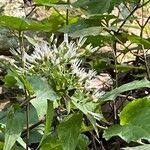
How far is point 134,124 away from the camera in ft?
4.50

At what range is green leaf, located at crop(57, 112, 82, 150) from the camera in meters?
1.36

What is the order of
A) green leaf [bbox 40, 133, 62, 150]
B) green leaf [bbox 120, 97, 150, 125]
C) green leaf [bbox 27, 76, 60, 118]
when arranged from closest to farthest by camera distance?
green leaf [bbox 27, 76, 60, 118] < green leaf [bbox 120, 97, 150, 125] < green leaf [bbox 40, 133, 62, 150]

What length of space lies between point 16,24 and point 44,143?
36 centimetres

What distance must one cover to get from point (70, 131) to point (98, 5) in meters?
0.43

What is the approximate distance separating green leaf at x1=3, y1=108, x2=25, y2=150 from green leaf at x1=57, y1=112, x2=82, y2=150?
110 millimetres

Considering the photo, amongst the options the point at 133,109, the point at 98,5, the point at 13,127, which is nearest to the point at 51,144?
the point at 13,127

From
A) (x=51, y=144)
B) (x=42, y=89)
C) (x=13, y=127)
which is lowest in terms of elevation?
(x=51, y=144)

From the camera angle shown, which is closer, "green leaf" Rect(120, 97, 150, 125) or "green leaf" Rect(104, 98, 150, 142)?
"green leaf" Rect(104, 98, 150, 142)

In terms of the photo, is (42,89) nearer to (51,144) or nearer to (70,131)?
(70,131)

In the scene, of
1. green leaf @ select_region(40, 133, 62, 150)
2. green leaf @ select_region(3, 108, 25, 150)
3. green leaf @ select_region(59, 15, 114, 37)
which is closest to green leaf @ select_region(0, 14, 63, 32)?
green leaf @ select_region(59, 15, 114, 37)

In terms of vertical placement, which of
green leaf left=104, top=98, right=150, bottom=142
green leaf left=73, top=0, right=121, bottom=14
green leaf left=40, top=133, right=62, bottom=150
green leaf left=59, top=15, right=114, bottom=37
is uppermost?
green leaf left=73, top=0, right=121, bottom=14

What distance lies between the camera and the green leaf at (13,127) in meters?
1.39

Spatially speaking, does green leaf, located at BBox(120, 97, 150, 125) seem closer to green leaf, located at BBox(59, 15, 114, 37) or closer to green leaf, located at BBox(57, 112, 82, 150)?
green leaf, located at BBox(57, 112, 82, 150)

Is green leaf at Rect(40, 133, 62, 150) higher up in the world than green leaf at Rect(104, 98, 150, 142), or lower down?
lower down
